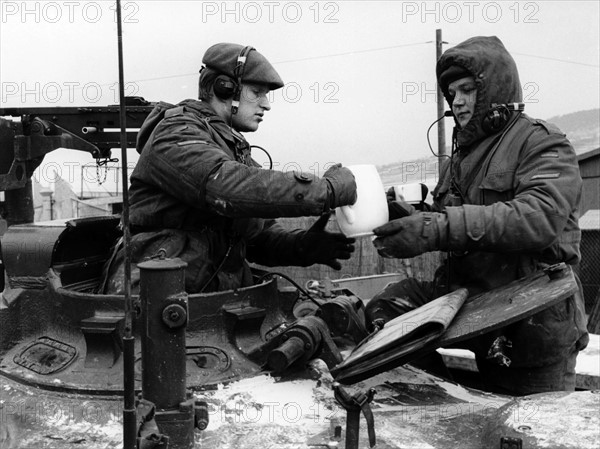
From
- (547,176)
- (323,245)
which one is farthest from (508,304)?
(323,245)

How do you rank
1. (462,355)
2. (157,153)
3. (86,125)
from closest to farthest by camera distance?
(157,153) → (462,355) → (86,125)

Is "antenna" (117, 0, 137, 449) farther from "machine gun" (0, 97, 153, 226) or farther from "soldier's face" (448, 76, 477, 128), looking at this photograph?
"machine gun" (0, 97, 153, 226)

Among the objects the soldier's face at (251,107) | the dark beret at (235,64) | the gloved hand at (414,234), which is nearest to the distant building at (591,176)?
the soldier's face at (251,107)

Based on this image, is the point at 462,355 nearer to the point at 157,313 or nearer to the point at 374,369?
the point at 374,369

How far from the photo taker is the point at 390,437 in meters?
2.78

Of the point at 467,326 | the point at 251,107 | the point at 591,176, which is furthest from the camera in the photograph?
the point at 591,176

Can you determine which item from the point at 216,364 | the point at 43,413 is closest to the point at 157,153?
the point at 216,364

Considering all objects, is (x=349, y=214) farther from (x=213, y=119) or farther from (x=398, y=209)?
(x=213, y=119)

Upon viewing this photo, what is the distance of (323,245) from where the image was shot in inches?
166

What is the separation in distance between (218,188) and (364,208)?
63cm

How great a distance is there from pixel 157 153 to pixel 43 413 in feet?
4.01

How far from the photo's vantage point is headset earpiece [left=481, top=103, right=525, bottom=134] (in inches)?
147

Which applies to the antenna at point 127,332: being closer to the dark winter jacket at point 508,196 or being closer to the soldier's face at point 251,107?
the dark winter jacket at point 508,196

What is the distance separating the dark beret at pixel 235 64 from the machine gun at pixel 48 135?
649 centimetres
